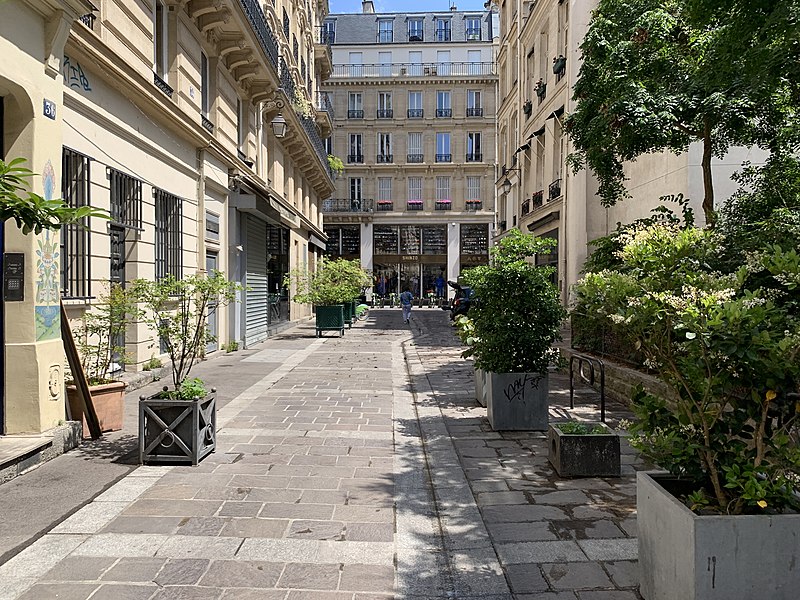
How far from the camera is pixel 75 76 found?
8.48m

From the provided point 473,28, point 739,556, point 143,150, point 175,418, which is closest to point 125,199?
point 143,150

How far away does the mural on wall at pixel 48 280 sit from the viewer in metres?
6.27

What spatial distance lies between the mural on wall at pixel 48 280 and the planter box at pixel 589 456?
16.9ft

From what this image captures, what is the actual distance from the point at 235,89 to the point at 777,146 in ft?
41.8

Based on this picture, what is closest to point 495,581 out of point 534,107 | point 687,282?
point 687,282

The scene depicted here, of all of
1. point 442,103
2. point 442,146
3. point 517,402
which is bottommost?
point 517,402

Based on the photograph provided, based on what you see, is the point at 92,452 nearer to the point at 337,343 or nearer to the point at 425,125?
the point at 337,343

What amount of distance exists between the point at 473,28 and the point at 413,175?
1446cm

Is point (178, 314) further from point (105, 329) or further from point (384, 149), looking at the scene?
point (384, 149)

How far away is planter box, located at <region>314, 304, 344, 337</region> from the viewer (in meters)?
20.9

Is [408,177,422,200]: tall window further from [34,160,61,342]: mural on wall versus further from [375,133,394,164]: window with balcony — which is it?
[34,160,61,342]: mural on wall

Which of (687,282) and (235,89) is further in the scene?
(235,89)

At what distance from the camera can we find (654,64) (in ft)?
31.4

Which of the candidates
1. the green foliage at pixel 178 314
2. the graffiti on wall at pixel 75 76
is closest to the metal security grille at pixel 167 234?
the graffiti on wall at pixel 75 76
